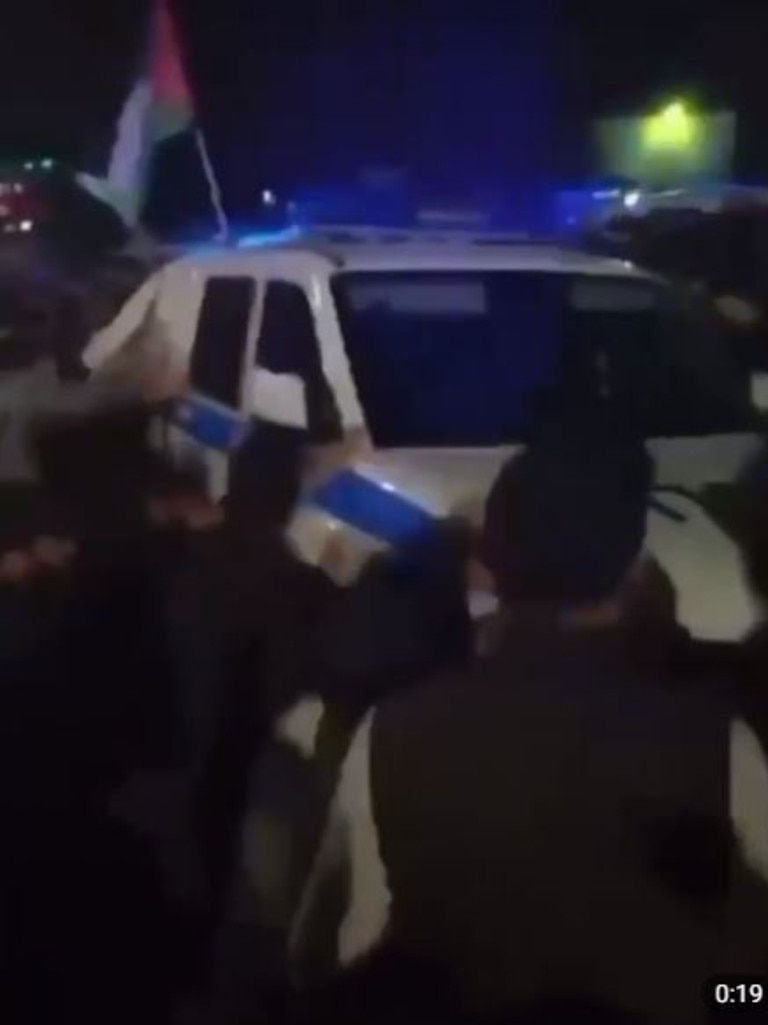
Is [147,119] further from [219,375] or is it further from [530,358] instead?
[530,358]

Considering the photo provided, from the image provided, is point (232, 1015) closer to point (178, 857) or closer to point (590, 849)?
point (178, 857)

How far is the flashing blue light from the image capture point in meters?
2.32

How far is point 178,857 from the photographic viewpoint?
184cm

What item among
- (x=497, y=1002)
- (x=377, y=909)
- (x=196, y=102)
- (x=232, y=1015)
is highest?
(x=196, y=102)

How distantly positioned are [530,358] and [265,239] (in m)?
0.52

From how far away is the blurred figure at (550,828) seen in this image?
130 cm

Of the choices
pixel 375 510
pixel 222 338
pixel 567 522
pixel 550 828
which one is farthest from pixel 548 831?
pixel 222 338

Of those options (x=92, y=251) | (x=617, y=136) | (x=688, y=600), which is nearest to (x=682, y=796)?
(x=688, y=600)

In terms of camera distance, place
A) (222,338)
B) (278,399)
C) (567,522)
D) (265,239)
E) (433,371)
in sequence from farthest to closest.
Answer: (265,239)
(222,338)
(278,399)
(433,371)
(567,522)

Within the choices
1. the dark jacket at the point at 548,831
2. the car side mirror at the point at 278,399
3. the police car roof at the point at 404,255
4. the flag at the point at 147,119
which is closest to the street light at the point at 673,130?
the police car roof at the point at 404,255

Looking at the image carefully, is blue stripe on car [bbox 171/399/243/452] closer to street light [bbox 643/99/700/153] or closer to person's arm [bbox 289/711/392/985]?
street light [bbox 643/99/700/153]

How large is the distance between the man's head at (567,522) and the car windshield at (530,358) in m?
0.15

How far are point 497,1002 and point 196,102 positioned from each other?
1.40 meters

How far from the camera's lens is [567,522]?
1.46 metres
